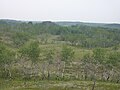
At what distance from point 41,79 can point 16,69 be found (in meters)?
16.3

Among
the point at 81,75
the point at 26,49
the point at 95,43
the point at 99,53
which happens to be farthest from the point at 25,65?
the point at 95,43

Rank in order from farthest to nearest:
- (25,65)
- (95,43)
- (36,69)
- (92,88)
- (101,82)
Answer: (95,43) < (25,65) < (36,69) < (101,82) < (92,88)

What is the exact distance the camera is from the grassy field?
83312mm

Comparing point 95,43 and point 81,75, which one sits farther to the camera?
point 95,43

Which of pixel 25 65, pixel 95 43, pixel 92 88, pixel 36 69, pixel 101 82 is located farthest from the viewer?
pixel 95 43

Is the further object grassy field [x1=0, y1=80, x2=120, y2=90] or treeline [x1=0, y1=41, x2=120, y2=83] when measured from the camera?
treeline [x1=0, y1=41, x2=120, y2=83]

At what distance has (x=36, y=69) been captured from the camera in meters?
108

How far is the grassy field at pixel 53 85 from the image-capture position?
83312 mm

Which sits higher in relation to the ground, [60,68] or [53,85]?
[53,85]

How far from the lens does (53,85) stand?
86.9 meters

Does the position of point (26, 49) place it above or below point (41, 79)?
above

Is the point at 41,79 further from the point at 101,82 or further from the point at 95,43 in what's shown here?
the point at 95,43

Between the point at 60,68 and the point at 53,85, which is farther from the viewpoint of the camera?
the point at 60,68

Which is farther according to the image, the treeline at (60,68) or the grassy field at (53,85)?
the treeline at (60,68)
